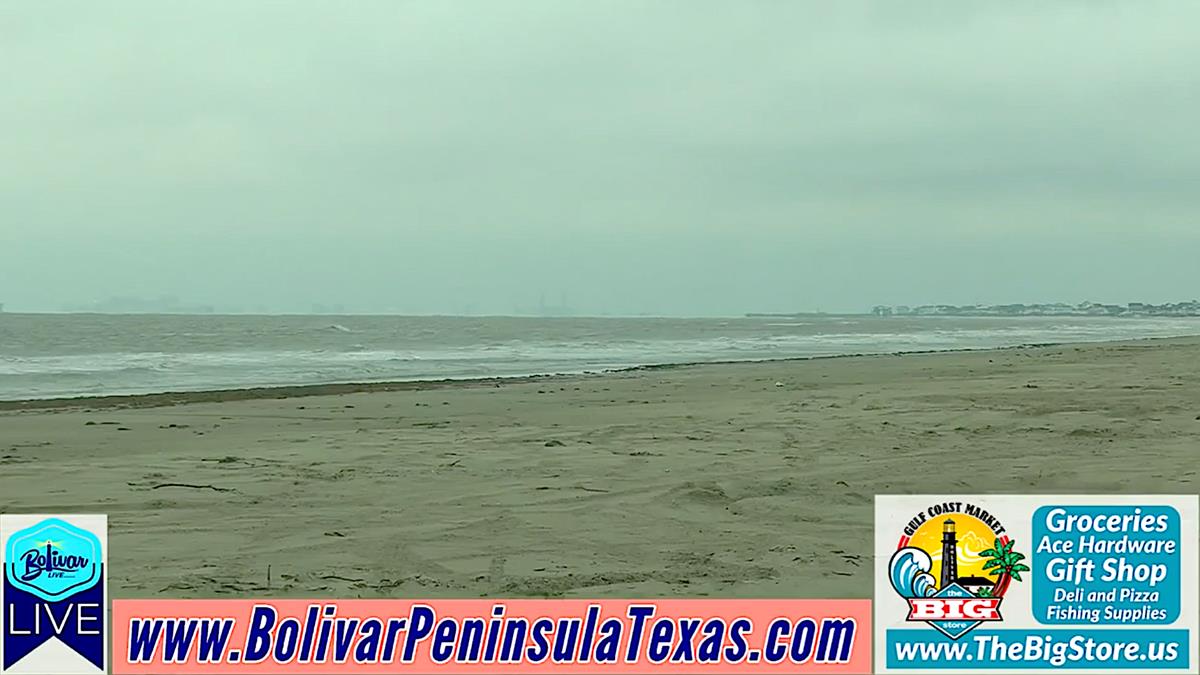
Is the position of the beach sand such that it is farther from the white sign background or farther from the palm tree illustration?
the palm tree illustration

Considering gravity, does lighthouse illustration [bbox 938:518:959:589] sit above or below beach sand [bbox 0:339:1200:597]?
above

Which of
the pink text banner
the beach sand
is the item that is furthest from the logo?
the beach sand

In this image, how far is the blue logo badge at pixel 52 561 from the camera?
3744 millimetres

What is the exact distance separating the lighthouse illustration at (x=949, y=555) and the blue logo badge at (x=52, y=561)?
306 cm

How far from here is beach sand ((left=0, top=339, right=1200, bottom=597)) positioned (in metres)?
4.39

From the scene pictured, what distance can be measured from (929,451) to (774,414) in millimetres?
3069

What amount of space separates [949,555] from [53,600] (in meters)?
3.13

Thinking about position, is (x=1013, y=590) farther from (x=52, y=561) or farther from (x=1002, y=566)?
(x=52, y=561)

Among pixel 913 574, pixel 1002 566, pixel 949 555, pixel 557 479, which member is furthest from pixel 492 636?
pixel 557 479

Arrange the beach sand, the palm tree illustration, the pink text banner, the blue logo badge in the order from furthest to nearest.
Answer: the beach sand
the blue logo badge
the palm tree illustration
the pink text banner

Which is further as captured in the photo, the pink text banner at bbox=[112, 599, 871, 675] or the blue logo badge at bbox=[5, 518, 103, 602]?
the blue logo badge at bbox=[5, 518, 103, 602]

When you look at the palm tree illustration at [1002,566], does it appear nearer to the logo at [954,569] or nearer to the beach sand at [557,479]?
the logo at [954,569]

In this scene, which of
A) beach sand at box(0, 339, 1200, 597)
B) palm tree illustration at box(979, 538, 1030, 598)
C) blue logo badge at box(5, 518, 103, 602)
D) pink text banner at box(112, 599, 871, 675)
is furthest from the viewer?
beach sand at box(0, 339, 1200, 597)

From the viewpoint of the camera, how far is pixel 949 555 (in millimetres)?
3592
